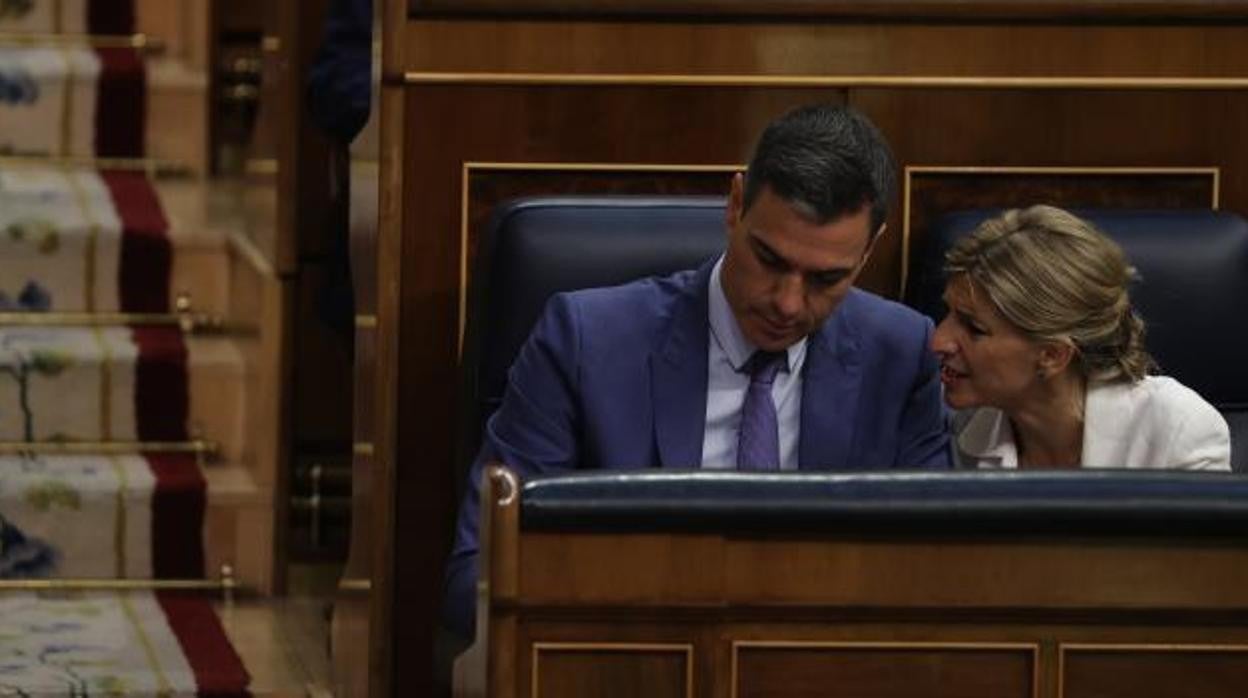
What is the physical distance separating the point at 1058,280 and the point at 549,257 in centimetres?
55

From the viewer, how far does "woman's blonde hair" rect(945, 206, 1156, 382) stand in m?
3.16

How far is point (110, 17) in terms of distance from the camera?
5777mm

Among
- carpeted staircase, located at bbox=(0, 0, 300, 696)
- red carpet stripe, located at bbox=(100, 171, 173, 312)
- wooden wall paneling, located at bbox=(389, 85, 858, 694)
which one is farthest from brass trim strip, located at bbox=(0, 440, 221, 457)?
wooden wall paneling, located at bbox=(389, 85, 858, 694)

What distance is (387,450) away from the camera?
3.61 metres

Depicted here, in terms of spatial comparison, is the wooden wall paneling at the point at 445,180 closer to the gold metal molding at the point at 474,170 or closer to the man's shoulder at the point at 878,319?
the gold metal molding at the point at 474,170

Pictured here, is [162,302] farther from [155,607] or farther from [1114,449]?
[1114,449]

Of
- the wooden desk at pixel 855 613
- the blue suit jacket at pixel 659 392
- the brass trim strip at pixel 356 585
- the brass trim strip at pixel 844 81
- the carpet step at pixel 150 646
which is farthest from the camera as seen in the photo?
the carpet step at pixel 150 646

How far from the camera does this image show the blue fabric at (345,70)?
4.46 metres

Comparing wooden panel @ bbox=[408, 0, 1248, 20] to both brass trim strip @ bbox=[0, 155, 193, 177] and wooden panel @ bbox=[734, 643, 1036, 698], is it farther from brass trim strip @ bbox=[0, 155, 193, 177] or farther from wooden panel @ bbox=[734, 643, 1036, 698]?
brass trim strip @ bbox=[0, 155, 193, 177]

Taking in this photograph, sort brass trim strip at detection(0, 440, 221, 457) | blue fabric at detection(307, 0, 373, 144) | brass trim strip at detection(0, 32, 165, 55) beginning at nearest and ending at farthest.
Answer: blue fabric at detection(307, 0, 373, 144), brass trim strip at detection(0, 440, 221, 457), brass trim strip at detection(0, 32, 165, 55)

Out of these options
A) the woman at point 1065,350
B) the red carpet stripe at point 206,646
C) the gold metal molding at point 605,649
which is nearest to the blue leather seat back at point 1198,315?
the woman at point 1065,350

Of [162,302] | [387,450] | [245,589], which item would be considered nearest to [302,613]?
[245,589]

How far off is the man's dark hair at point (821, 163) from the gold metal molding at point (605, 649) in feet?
2.23

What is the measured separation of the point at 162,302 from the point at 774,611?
2.99 metres
